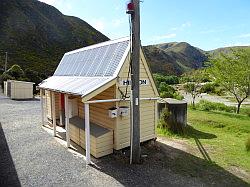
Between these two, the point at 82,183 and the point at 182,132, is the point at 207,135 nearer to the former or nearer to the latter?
the point at 182,132

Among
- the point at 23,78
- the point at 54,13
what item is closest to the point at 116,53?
the point at 23,78

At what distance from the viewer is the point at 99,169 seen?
8000 mm

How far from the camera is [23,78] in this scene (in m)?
36.1

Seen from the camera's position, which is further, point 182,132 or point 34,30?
point 34,30

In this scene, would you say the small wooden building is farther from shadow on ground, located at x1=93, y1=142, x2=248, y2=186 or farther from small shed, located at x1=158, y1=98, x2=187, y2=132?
small shed, located at x1=158, y1=98, x2=187, y2=132

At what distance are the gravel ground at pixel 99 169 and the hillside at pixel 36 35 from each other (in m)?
42.2

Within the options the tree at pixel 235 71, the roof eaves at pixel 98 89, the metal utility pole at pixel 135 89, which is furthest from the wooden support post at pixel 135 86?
the tree at pixel 235 71

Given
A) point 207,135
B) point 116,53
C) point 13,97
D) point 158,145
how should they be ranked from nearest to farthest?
point 116,53, point 158,145, point 207,135, point 13,97

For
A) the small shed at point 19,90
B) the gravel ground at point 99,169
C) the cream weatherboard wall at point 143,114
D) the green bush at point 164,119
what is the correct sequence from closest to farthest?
the gravel ground at point 99,169 < the cream weatherboard wall at point 143,114 < the green bush at point 164,119 < the small shed at point 19,90

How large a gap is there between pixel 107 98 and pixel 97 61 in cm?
210

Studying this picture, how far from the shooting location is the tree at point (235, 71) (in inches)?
789

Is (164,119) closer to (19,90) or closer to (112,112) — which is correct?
(112,112)

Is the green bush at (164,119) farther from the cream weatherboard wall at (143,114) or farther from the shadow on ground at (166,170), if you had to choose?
the shadow on ground at (166,170)

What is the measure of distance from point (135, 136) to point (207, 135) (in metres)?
6.05
